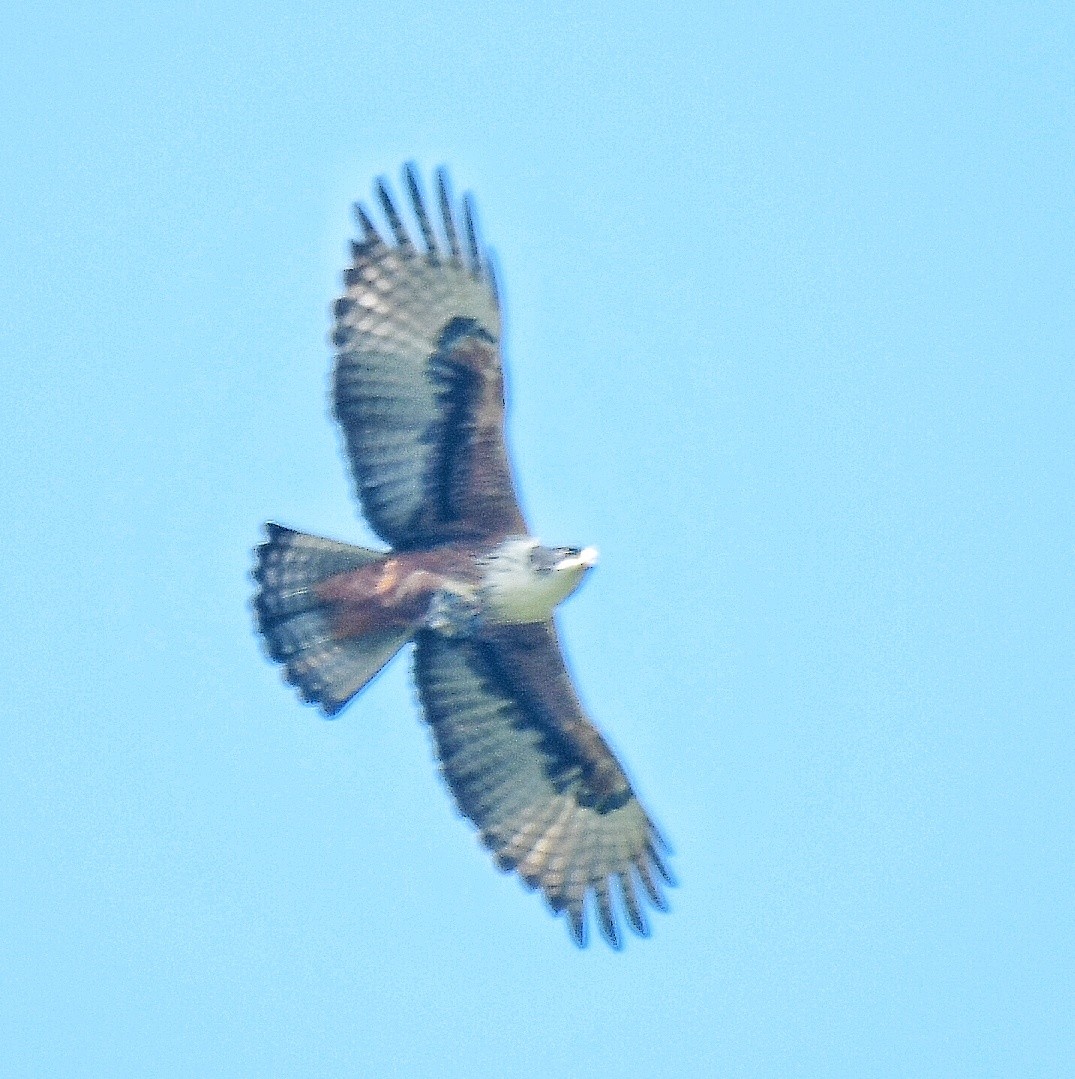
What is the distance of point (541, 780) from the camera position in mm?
14047

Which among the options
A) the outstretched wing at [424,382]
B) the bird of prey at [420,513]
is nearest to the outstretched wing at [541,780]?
the bird of prey at [420,513]

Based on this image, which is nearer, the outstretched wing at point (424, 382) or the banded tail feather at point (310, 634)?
the outstretched wing at point (424, 382)

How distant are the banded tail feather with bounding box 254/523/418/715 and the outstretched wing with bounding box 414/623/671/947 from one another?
359 mm

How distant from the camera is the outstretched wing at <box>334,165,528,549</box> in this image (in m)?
13.2

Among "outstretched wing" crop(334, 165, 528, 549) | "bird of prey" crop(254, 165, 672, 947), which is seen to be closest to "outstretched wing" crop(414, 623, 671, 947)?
"bird of prey" crop(254, 165, 672, 947)

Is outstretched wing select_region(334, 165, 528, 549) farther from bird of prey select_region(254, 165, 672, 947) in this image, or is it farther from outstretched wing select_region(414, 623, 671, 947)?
outstretched wing select_region(414, 623, 671, 947)

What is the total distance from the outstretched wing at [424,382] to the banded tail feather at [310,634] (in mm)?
481

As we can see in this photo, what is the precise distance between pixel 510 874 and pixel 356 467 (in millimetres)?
2476

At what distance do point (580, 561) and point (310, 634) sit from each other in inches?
62.4

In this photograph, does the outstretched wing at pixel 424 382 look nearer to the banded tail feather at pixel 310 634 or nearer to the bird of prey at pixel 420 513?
the bird of prey at pixel 420 513

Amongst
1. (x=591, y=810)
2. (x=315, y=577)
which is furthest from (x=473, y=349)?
(x=591, y=810)

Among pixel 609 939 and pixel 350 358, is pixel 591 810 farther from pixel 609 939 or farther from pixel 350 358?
pixel 350 358

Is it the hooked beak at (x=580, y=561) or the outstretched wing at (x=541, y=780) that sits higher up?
the hooked beak at (x=580, y=561)

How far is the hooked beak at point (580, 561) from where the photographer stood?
12969 mm
